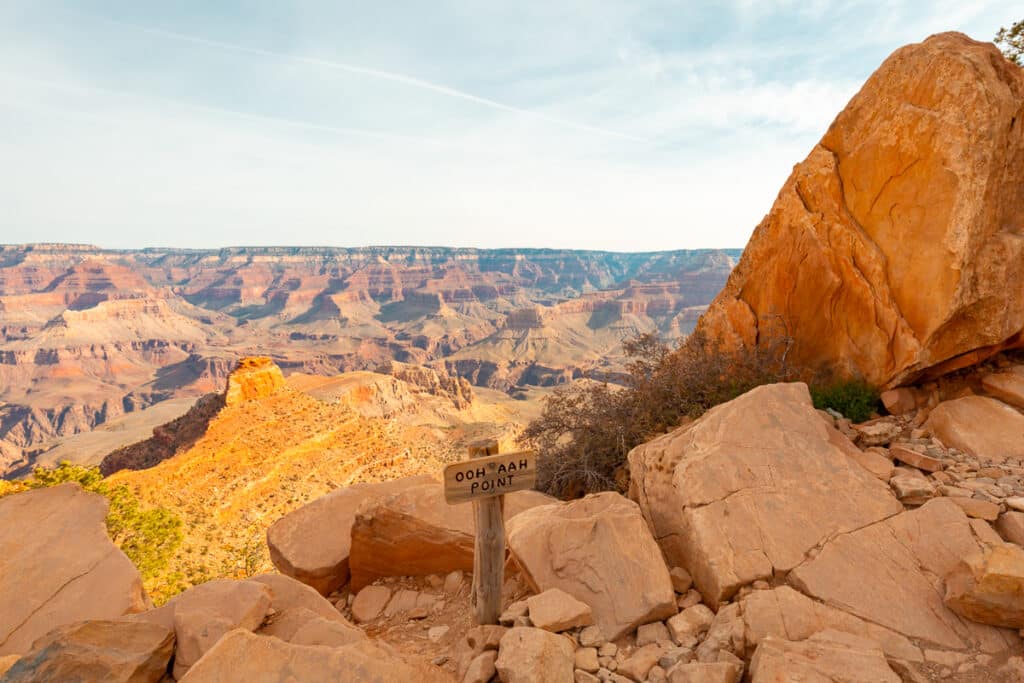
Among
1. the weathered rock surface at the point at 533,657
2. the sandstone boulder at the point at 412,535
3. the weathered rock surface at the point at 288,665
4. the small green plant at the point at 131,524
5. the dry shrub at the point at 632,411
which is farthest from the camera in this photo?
the small green plant at the point at 131,524

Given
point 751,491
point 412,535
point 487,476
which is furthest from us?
point 412,535

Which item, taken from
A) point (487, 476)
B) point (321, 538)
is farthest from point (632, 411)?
point (321, 538)

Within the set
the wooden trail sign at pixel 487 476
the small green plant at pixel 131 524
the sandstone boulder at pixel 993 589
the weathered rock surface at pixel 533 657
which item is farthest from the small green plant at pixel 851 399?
the small green plant at pixel 131 524

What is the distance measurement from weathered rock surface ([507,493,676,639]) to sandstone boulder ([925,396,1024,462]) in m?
4.00

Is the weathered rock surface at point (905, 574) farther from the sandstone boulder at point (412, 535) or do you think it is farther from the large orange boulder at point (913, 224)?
the sandstone boulder at point (412, 535)

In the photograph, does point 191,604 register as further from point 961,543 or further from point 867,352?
point 867,352

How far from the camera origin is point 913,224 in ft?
22.7

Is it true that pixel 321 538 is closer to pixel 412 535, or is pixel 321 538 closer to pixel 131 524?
pixel 412 535

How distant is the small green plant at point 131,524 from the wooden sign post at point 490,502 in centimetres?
1598

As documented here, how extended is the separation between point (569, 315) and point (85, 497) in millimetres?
172418

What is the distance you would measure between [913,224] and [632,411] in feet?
15.5

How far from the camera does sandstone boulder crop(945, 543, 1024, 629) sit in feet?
12.0

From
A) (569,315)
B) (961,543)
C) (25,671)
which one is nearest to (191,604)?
(25,671)

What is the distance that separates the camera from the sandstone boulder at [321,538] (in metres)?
7.95
